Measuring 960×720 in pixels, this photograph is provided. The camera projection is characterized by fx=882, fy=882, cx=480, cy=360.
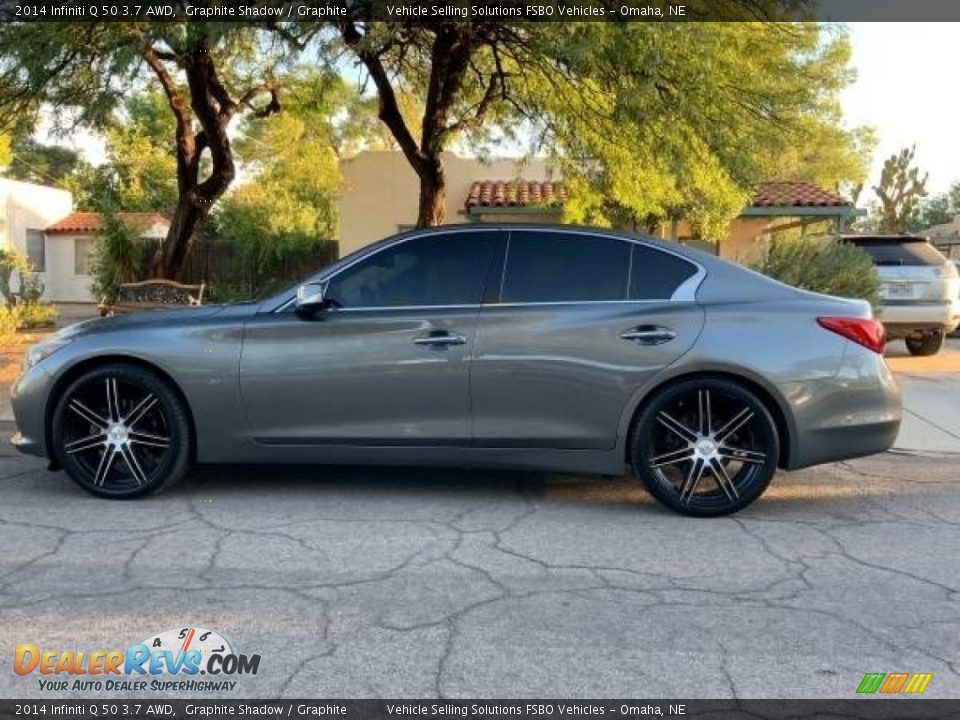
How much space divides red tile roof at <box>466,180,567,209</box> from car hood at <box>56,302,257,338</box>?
38.1ft

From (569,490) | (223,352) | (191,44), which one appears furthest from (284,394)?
(191,44)

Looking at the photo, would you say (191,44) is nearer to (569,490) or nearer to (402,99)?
(569,490)

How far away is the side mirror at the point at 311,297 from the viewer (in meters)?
5.07

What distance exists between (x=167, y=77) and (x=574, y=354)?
10023mm

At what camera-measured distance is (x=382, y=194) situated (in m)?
19.5

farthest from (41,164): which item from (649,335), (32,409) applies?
(649,335)

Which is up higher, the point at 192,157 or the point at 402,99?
the point at 402,99

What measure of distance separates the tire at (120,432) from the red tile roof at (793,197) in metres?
14.2

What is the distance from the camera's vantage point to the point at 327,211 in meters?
32.6

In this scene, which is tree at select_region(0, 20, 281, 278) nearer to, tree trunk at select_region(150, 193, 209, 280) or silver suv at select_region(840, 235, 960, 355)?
tree trunk at select_region(150, 193, 209, 280)

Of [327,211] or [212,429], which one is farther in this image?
[327,211]

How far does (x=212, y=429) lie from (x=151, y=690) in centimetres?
227

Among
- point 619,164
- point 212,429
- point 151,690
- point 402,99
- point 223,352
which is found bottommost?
point 151,690

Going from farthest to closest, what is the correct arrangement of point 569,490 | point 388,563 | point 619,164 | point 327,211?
point 327,211, point 619,164, point 569,490, point 388,563
